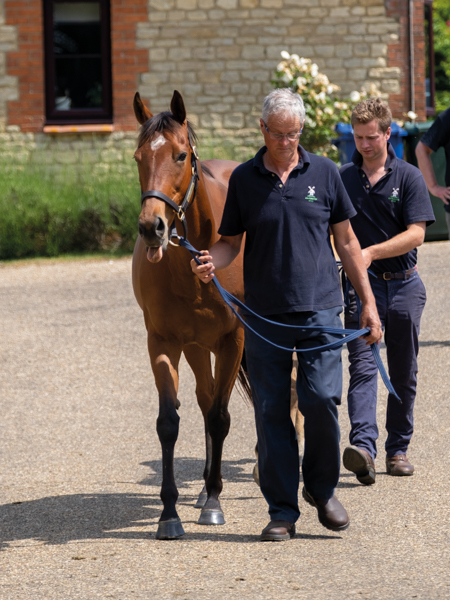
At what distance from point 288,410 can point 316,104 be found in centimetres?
1160

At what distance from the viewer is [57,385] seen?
8.12 metres

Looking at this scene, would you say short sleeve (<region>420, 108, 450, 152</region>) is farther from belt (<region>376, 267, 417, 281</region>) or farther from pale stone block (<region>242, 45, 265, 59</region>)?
pale stone block (<region>242, 45, 265, 59</region>)

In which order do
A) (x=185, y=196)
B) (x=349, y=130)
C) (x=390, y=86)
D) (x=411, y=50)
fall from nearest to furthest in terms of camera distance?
(x=185, y=196) < (x=349, y=130) < (x=411, y=50) < (x=390, y=86)

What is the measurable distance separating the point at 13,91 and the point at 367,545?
570 inches

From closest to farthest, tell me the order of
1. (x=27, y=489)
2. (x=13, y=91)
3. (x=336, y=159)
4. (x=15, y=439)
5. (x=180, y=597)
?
(x=180, y=597) → (x=27, y=489) → (x=15, y=439) → (x=336, y=159) → (x=13, y=91)

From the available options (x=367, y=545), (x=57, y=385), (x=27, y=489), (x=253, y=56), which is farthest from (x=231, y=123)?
(x=367, y=545)

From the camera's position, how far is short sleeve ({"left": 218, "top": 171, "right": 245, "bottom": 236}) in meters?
4.57

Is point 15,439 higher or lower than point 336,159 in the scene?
lower

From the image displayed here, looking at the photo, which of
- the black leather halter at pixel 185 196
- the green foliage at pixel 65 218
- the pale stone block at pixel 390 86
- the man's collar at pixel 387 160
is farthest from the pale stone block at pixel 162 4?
the black leather halter at pixel 185 196

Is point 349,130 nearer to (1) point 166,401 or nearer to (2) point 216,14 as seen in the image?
(2) point 216,14

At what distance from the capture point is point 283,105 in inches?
171

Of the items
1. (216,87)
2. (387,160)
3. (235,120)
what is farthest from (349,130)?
(387,160)

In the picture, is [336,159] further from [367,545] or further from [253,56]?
[367,545]

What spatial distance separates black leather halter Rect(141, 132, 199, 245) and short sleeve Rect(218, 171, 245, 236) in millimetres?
194
